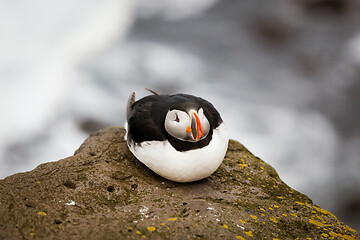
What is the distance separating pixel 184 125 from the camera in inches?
129

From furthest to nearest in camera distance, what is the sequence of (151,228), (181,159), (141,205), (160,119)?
1. (160,119)
2. (181,159)
3. (141,205)
4. (151,228)

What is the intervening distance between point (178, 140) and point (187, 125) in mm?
185

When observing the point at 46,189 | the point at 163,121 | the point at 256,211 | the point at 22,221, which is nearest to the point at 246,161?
the point at 256,211

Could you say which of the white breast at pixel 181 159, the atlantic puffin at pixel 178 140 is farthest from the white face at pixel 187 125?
the white breast at pixel 181 159

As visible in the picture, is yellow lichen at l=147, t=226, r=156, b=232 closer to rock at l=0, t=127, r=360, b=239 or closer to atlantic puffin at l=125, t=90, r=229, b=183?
rock at l=0, t=127, r=360, b=239

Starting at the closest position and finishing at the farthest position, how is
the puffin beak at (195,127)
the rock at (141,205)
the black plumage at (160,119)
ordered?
the rock at (141,205)
the puffin beak at (195,127)
the black plumage at (160,119)

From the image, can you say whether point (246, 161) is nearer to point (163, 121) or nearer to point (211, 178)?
point (211, 178)

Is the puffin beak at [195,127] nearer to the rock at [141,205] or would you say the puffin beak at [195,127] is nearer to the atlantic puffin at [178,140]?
the atlantic puffin at [178,140]

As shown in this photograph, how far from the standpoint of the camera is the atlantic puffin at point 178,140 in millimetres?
3289

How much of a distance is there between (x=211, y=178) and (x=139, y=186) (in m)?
0.81

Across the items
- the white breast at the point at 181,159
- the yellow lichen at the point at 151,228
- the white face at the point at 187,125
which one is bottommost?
the yellow lichen at the point at 151,228

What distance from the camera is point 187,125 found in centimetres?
326

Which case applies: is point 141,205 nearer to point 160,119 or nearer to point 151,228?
point 151,228

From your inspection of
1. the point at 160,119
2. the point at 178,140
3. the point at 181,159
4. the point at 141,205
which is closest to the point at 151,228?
the point at 141,205
